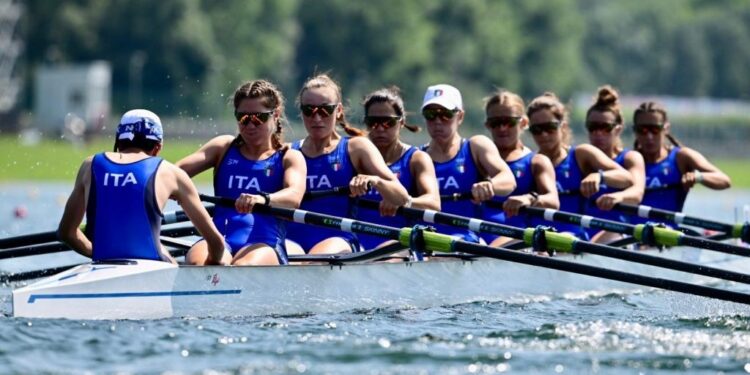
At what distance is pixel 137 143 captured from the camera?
849cm

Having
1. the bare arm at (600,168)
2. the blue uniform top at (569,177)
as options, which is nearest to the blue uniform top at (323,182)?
the bare arm at (600,168)

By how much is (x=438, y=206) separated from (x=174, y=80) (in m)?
52.7

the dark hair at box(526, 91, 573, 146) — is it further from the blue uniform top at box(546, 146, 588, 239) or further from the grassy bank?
the grassy bank

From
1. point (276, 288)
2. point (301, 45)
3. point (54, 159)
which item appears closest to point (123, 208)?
point (276, 288)

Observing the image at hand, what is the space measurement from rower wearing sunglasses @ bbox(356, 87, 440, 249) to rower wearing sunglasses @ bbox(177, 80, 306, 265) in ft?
3.70

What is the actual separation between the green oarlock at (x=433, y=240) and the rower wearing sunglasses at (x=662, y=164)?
492 centimetres

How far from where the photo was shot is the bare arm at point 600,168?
42.3 feet

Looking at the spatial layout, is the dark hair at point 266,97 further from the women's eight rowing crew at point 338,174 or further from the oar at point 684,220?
the oar at point 684,220

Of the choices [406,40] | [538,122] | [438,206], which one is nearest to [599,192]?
[538,122]

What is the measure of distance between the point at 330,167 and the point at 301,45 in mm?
61805

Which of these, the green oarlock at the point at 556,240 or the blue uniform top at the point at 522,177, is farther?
the blue uniform top at the point at 522,177

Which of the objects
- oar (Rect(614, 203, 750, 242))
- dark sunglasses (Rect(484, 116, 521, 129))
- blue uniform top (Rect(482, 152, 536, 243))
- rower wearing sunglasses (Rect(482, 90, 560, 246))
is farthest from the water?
oar (Rect(614, 203, 750, 242))

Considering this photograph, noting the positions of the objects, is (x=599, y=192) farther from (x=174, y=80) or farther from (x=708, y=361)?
(x=174, y=80)

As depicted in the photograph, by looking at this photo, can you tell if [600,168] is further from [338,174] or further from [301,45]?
[301,45]
